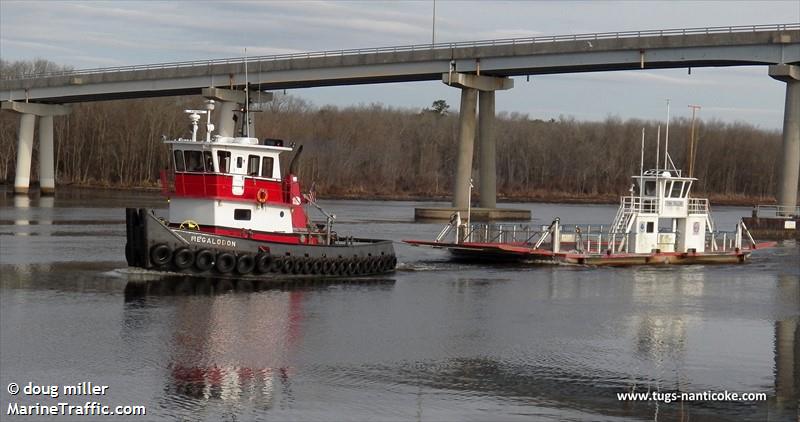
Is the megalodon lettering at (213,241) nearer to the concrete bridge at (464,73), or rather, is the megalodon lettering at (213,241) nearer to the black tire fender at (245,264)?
the black tire fender at (245,264)

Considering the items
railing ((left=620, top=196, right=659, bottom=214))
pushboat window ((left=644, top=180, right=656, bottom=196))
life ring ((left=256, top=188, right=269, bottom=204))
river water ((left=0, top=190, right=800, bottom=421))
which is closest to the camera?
river water ((left=0, top=190, right=800, bottom=421))

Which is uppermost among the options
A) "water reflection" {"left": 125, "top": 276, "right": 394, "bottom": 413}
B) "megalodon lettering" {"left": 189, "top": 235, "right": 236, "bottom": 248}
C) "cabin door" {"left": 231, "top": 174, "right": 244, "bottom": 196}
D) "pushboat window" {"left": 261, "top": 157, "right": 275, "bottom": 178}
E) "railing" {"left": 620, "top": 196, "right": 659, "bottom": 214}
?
"pushboat window" {"left": 261, "top": 157, "right": 275, "bottom": 178}

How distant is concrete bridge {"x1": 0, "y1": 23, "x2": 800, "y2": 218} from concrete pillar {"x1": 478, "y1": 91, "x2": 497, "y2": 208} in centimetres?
7

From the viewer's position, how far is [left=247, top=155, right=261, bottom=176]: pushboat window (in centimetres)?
3609

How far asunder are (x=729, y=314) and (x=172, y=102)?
356ft

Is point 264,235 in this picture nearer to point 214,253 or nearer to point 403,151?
point 214,253

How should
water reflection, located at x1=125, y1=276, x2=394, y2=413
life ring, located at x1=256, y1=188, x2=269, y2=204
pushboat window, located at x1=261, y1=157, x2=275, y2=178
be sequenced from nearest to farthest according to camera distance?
water reflection, located at x1=125, y1=276, x2=394, y2=413, life ring, located at x1=256, y1=188, x2=269, y2=204, pushboat window, located at x1=261, y1=157, x2=275, y2=178

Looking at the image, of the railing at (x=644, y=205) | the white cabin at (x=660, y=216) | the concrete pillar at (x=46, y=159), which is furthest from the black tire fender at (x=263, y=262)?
the concrete pillar at (x=46, y=159)

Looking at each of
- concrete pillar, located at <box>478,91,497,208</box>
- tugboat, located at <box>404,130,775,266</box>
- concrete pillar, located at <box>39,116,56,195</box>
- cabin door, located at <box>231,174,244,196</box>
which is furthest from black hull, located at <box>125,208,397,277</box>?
concrete pillar, located at <box>39,116,56,195</box>

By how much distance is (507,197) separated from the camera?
436 ft

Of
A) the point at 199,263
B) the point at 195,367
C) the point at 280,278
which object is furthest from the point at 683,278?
the point at 195,367

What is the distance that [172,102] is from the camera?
133875mm

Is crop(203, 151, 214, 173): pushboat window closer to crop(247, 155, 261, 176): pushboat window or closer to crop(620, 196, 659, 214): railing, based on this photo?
crop(247, 155, 261, 176): pushboat window

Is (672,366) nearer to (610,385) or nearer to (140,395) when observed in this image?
(610,385)
